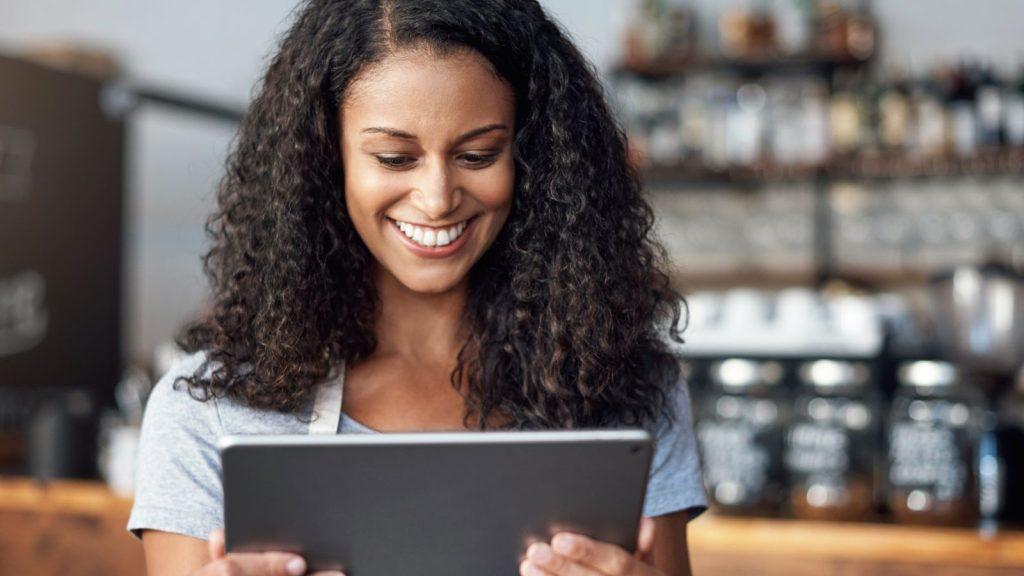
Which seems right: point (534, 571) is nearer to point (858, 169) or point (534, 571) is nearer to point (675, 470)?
point (675, 470)

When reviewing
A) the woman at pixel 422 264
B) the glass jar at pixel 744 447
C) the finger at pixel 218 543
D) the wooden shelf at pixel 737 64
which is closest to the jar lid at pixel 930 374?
the glass jar at pixel 744 447

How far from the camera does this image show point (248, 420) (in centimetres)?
118

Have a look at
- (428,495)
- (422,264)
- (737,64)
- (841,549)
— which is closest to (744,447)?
(841,549)

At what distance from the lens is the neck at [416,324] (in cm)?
127

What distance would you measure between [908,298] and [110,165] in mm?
2640

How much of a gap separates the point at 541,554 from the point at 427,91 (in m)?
0.44

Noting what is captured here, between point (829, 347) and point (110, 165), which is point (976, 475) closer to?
point (829, 347)

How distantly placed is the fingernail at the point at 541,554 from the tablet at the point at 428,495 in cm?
1

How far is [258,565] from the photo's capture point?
96 cm

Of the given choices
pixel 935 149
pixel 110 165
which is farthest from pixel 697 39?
pixel 110 165

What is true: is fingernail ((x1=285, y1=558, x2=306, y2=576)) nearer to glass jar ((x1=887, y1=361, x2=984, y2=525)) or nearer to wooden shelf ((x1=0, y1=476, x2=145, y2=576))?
glass jar ((x1=887, y1=361, x2=984, y2=525))

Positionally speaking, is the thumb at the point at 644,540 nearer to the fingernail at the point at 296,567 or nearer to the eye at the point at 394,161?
the fingernail at the point at 296,567

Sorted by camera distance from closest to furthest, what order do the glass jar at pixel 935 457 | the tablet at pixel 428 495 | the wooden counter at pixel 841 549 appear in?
the tablet at pixel 428 495, the wooden counter at pixel 841 549, the glass jar at pixel 935 457

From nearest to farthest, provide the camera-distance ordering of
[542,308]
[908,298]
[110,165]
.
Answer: [542,308], [110,165], [908,298]
